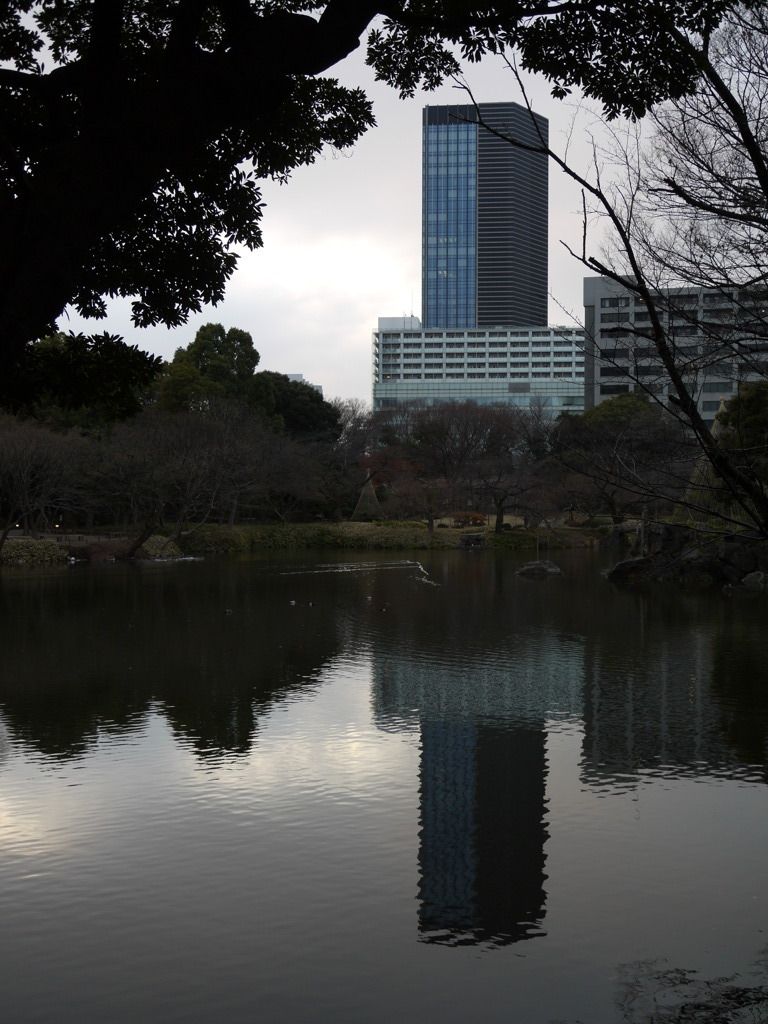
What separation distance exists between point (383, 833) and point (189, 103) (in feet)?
16.1

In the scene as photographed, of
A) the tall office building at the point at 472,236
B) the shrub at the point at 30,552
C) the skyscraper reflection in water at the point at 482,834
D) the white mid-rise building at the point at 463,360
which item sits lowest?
the skyscraper reflection in water at the point at 482,834

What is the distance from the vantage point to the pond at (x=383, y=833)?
4.72 metres

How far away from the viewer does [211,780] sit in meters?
7.88

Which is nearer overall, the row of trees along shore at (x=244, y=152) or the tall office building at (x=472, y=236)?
the row of trees along shore at (x=244, y=152)

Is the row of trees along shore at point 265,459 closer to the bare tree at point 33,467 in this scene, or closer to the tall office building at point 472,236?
the bare tree at point 33,467

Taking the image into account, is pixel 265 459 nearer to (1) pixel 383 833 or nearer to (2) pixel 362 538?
(2) pixel 362 538

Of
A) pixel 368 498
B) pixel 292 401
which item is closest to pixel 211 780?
pixel 368 498

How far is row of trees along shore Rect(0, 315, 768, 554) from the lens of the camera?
33.0 metres

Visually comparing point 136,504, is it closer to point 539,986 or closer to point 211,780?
point 211,780

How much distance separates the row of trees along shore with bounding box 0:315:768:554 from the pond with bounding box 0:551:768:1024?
1036 centimetres

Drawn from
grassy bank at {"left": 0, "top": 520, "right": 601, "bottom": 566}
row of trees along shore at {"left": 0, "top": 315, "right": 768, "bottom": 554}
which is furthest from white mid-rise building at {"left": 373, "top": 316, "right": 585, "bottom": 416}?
grassy bank at {"left": 0, "top": 520, "right": 601, "bottom": 566}

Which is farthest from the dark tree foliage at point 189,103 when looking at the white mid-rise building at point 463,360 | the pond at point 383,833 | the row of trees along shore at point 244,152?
the white mid-rise building at point 463,360

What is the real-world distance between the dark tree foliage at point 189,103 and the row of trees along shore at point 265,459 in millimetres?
14395

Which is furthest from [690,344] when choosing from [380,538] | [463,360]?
[463,360]
